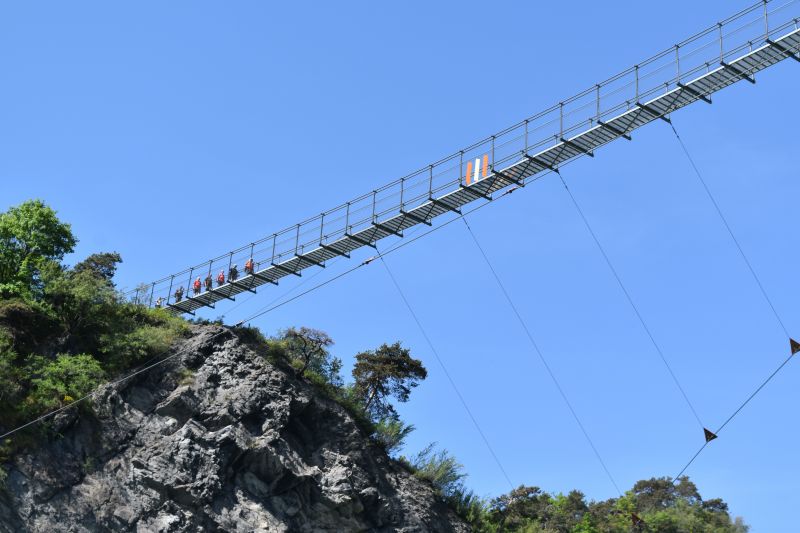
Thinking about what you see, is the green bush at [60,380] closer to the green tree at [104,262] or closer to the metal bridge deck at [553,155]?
the metal bridge deck at [553,155]

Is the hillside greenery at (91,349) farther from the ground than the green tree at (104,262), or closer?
closer

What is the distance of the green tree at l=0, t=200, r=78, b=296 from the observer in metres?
50.3

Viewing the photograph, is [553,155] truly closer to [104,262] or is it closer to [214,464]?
[214,464]

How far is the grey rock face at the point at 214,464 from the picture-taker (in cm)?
4334

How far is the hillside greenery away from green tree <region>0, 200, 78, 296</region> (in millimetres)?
45

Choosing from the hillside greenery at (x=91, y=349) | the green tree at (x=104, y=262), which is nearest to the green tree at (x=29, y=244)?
the hillside greenery at (x=91, y=349)

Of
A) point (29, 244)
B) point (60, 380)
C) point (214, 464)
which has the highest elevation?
point (29, 244)

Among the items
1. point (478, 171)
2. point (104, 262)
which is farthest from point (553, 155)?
point (104, 262)

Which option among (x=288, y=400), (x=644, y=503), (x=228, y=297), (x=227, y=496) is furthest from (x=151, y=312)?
(x=644, y=503)

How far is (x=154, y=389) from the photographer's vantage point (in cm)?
4916

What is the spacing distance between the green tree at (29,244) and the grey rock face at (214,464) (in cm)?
664

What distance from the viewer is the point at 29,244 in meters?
52.2

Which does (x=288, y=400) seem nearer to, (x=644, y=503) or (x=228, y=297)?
(x=228, y=297)

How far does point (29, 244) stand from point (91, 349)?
20.1 feet
